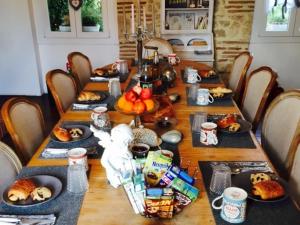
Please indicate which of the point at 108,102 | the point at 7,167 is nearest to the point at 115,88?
the point at 108,102

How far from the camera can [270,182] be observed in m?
1.15

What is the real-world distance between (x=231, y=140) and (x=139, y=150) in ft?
1.66

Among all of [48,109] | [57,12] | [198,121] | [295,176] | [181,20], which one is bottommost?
[48,109]

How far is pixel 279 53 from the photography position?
4.11 m

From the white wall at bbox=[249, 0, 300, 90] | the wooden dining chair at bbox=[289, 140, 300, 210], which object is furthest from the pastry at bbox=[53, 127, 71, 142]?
the white wall at bbox=[249, 0, 300, 90]

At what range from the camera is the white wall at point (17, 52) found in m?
3.98

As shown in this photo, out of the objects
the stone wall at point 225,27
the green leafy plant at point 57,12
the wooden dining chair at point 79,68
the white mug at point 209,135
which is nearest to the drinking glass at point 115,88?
the wooden dining chair at point 79,68

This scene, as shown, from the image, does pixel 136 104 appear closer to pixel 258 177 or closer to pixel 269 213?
pixel 258 177

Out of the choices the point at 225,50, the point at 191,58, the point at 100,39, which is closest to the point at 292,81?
the point at 225,50

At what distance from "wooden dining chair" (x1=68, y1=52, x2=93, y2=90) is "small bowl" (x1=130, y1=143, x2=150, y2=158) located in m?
1.50

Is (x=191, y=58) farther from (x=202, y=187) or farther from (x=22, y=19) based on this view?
(x=202, y=187)

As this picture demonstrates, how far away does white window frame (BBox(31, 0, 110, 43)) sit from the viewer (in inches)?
160

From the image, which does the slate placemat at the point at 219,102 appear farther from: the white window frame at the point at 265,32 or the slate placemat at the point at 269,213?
the white window frame at the point at 265,32

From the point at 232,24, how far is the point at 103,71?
76.4 inches
